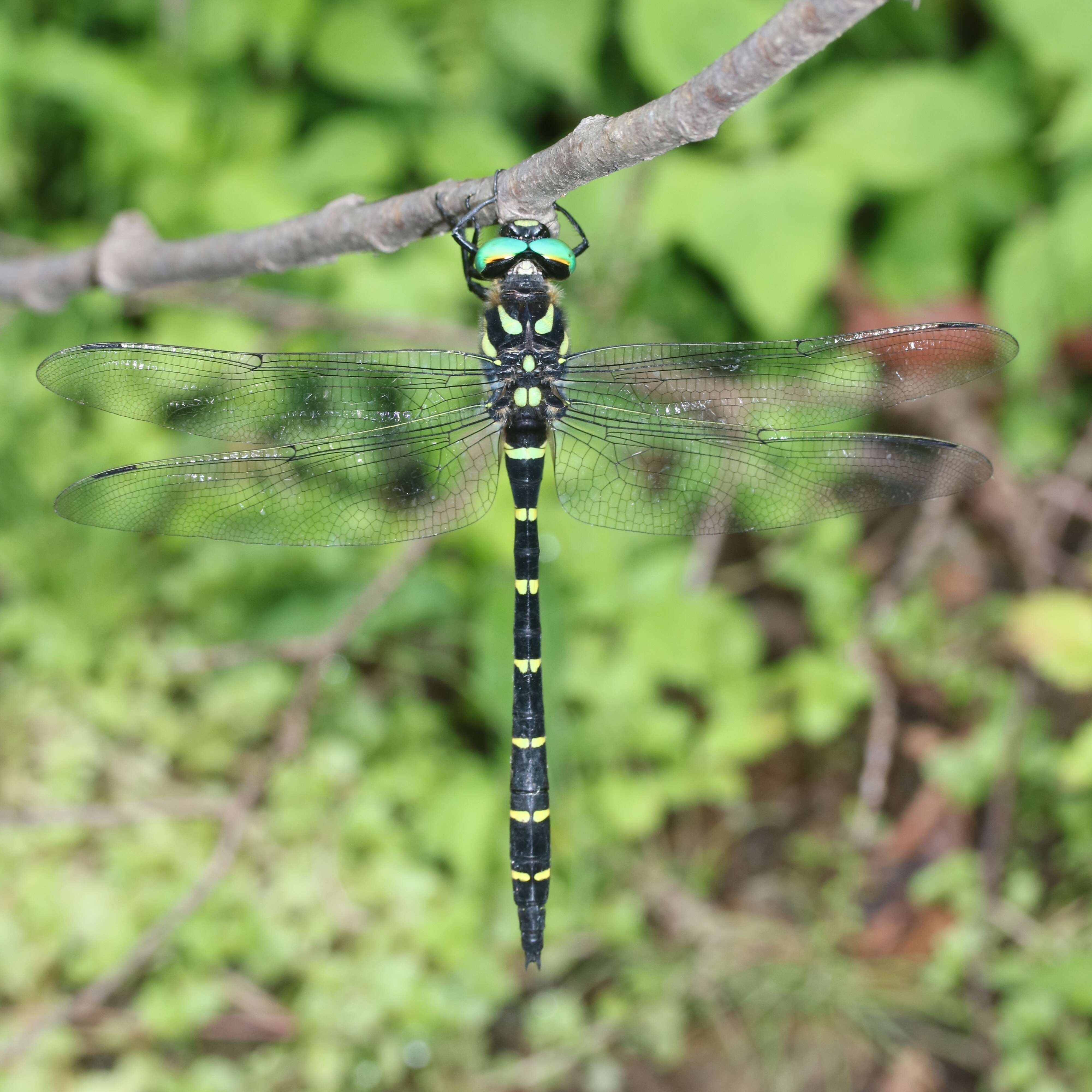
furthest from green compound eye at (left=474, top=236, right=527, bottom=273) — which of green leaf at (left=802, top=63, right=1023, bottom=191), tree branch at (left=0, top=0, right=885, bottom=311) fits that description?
green leaf at (left=802, top=63, right=1023, bottom=191)

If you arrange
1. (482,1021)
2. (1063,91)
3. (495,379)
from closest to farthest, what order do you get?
1. (495,379)
2. (482,1021)
3. (1063,91)

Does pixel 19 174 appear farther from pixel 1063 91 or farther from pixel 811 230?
pixel 1063 91

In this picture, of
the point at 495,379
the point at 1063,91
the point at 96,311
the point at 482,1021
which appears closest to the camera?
the point at 495,379

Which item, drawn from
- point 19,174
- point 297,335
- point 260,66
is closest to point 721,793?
point 297,335

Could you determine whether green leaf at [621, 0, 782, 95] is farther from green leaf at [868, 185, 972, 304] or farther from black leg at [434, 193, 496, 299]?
black leg at [434, 193, 496, 299]

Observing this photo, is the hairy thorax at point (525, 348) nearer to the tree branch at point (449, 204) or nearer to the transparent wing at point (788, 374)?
the transparent wing at point (788, 374)

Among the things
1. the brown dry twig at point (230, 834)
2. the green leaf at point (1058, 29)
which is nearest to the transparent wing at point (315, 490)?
the brown dry twig at point (230, 834)
